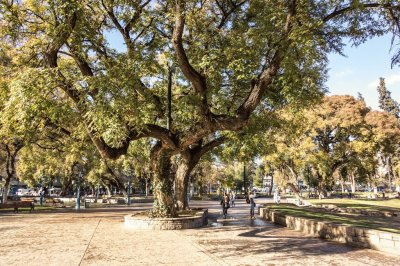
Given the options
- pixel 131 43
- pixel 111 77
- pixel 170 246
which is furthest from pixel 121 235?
pixel 131 43

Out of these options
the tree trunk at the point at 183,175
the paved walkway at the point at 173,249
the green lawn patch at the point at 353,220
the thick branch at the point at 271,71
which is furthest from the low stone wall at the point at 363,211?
the thick branch at the point at 271,71

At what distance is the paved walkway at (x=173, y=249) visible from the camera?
8.70m

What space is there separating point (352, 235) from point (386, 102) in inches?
2656

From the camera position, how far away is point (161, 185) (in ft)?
54.2

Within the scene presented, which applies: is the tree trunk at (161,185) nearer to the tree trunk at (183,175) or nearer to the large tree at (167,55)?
the large tree at (167,55)

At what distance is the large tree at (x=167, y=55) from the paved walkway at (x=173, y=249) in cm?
339

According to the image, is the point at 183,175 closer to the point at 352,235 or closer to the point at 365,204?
the point at 352,235

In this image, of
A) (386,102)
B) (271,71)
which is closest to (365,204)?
(271,71)

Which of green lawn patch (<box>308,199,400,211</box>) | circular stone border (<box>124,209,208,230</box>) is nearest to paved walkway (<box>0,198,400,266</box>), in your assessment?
circular stone border (<box>124,209,208,230</box>)

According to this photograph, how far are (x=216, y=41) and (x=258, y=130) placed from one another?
6340mm

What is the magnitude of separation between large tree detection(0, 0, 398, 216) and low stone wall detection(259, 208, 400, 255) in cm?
513

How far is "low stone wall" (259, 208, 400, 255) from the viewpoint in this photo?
10.2 metres

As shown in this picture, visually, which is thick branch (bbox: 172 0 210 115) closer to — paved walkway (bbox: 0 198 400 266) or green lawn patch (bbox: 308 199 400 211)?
paved walkway (bbox: 0 198 400 266)

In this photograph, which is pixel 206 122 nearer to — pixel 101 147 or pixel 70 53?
pixel 101 147
